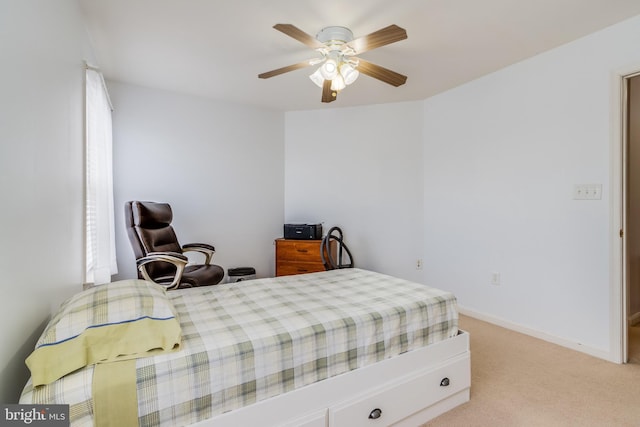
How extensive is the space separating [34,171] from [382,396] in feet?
5.94

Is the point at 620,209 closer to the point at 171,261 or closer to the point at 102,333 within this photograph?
the point at 102,333

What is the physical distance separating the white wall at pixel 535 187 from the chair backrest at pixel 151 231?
295 cm

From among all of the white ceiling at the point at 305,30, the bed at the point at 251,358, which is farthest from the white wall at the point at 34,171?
the white ceiling at the point at 305,30

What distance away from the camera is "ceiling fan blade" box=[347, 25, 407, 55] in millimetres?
1783

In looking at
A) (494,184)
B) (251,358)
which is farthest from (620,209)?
(251,358)

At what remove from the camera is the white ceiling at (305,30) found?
1.95 meters

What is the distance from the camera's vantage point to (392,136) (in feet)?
12.7

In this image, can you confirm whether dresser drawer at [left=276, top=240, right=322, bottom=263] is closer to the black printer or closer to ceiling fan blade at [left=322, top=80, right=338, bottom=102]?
the black printer

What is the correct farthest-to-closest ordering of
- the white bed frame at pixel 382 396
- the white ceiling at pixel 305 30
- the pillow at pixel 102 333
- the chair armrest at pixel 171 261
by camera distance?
the chair armrest at pixel 171 261
the white ceiling at pixel 305 30
the white bed frame at pixel 382 396
the pillow at pixel 102 333

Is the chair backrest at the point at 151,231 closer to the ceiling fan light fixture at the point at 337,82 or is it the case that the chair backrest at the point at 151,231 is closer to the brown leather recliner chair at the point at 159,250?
the brown leather recliner chair at the point at 159,250

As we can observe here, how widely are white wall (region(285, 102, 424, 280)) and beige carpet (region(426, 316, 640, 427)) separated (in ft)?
5.20

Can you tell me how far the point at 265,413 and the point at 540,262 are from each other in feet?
8.48

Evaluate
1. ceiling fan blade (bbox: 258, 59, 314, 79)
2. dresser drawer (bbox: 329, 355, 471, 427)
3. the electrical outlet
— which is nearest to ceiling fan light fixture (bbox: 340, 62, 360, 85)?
ceiling fan blade (bbox: 258, 59, 314, 79)

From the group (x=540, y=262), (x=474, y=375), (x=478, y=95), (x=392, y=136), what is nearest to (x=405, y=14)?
(x=478, y=95)
